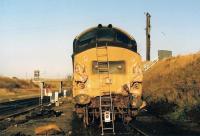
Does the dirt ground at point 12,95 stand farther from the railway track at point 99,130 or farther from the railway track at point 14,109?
the railway track at point 99,130

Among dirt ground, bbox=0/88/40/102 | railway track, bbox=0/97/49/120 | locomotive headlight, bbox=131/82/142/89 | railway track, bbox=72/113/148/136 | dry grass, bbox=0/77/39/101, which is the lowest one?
railway track, bbox=72/113/148/136

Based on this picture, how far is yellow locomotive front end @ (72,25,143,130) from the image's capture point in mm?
16234

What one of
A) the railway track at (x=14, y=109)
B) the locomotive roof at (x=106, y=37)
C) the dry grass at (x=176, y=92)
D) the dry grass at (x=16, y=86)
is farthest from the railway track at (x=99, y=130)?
the dry grass at (x=16, y=86)

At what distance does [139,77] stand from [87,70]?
2.07 metres

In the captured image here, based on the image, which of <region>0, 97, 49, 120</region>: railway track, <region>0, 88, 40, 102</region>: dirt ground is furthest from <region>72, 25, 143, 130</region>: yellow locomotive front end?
<region>0, 88, 40, 102</region>: dirt ground

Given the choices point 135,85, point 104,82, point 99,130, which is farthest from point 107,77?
point 99,130

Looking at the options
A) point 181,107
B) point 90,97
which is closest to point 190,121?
point 181,107

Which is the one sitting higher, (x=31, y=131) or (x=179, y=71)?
(x=179, y=71)

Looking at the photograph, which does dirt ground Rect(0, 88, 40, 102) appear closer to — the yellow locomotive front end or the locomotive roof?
the locomotive roof

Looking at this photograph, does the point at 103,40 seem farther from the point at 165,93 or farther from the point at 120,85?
the point at 165,93

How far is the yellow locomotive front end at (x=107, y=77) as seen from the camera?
1623cm

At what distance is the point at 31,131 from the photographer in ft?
54.7

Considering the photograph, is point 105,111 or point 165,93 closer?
point 105,111

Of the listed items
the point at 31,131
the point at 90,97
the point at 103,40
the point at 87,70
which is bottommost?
the point at 31,131
